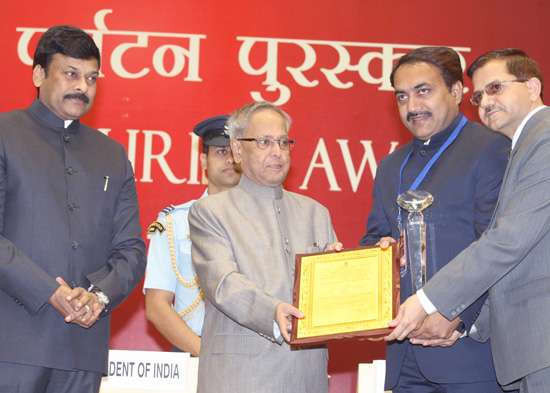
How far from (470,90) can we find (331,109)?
1.02 meters

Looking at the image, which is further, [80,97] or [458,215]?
[80,97]

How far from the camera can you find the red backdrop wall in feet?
16.9

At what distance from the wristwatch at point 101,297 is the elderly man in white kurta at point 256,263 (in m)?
0.38

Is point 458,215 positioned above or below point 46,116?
below

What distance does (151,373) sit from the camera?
11.1 feet

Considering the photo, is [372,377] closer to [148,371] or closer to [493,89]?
[148,371]

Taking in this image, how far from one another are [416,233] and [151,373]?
1.45 m

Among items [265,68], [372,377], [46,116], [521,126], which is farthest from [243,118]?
[265,68]

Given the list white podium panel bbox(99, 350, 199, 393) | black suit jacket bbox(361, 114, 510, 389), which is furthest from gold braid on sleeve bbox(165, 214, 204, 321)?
black suit jacket bbox(361, 114, 510, 389)

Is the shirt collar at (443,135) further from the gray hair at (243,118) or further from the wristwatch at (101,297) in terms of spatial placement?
the wristwatch at (101,297)

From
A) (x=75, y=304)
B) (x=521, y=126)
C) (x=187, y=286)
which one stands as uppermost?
(x=521, y=126)

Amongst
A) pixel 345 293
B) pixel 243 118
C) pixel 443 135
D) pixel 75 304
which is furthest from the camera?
pixel 243 118

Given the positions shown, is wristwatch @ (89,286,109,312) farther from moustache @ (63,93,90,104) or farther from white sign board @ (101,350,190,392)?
moustache @ (63,93,90,104)

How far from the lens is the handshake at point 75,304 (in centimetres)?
274
